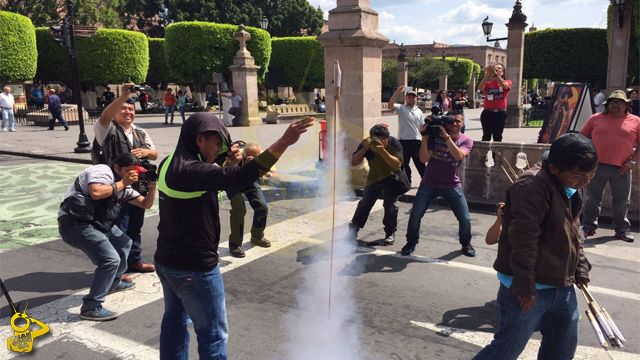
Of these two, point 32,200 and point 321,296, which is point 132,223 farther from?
point 32,200

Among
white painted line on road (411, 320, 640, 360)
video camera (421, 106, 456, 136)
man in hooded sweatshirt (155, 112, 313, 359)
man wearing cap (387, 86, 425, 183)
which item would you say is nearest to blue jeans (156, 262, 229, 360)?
man in hooded sweatshirt (155, 112, 313, 359)

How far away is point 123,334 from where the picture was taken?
13.6 feet

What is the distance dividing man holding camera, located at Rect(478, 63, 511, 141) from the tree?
40543 millimetres

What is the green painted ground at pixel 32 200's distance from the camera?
707 cm

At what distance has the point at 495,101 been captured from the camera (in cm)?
1005

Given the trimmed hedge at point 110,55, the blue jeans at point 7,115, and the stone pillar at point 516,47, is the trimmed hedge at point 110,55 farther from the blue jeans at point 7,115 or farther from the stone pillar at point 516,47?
the stone pillar at point 516,47

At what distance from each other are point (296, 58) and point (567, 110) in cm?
3178

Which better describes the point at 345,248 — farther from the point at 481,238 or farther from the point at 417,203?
the point at 481,238

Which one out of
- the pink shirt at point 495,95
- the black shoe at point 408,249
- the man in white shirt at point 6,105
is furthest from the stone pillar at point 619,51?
the man in white shirt at point 6,105

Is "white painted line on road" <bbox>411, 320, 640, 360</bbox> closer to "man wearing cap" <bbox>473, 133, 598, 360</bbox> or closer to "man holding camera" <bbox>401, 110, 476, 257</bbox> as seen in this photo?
"man wearing cap" <bbox>473, 133, 598, 360</bbox>

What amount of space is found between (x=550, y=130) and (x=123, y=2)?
48.0 metres

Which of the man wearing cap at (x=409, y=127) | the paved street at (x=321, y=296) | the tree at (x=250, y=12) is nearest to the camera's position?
the paved street at (x=321, y=296)

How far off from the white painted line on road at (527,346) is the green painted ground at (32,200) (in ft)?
18.2

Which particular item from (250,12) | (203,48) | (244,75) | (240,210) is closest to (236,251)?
(240,210)
